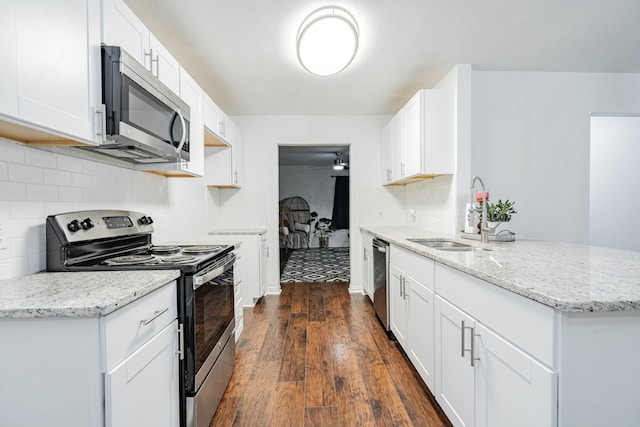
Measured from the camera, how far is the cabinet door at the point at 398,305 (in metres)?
2.16

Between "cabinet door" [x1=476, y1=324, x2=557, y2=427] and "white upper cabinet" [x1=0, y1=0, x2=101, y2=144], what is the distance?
1.74 m

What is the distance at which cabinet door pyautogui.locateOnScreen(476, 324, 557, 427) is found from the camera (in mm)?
874

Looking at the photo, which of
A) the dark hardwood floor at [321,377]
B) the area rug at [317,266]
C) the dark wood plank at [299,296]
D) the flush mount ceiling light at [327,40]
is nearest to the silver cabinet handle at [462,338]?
the dark hardwood floor at [321,377]

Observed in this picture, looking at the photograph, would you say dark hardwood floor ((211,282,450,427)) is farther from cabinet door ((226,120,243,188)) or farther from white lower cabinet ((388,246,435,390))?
cabinet door ((226,120,243,188))

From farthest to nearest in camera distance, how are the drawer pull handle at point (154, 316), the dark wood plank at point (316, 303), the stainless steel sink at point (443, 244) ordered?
1. the dark wood plank at point (316, 303)
2. the stainless steel sink at point (443, 244)
3. the drawer pull handle at point (154, 316)

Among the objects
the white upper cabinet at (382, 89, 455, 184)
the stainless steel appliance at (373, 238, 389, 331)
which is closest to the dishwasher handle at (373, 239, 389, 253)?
the stainless steel appliance at (373, 238, 389, 331)

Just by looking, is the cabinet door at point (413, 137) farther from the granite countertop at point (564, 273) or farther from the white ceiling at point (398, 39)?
the granite countertop at point (564, 273)

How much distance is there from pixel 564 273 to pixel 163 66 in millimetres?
2272

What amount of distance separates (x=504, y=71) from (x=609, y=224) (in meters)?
2.30

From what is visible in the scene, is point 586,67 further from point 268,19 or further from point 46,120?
point 46,120

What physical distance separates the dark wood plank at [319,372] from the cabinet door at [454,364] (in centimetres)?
63

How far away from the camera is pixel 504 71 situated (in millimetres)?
2703

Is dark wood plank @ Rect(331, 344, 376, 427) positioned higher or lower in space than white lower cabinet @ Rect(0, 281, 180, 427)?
lower

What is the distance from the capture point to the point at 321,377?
1973 millimetres
